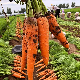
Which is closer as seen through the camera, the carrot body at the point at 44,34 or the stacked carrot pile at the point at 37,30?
A: the stacked carrot pile at the point at 37,30

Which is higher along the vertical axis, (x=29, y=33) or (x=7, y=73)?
(x=29, y=33)

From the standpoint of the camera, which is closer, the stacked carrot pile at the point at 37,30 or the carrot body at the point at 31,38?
the stacked carrot pile at the point at 37,30

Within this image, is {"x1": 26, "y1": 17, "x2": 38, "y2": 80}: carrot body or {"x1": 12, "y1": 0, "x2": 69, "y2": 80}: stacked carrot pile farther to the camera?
{"x1": 26, "y1": 17, "x2": 38, "y2": 80}: carrot body

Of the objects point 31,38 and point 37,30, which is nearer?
point 37,30

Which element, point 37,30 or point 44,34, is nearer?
point 37,30

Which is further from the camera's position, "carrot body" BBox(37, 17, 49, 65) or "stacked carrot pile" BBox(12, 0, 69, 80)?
"carrot body" BBox(37, 17, 49, 65)

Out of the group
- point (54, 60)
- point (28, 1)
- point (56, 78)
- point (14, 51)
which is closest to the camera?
point (28, 1)

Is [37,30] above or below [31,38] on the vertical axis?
→ above

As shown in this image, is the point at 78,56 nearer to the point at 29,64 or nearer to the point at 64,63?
the point at 64,63

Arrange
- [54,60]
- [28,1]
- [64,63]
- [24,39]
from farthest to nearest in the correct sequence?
[54,60]
[64,63]
[24,39]
[28,1]

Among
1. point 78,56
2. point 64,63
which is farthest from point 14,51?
point 78,56

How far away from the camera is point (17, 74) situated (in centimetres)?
360

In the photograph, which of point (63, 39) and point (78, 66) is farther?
point (78, 66)

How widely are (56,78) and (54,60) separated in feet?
3.42
